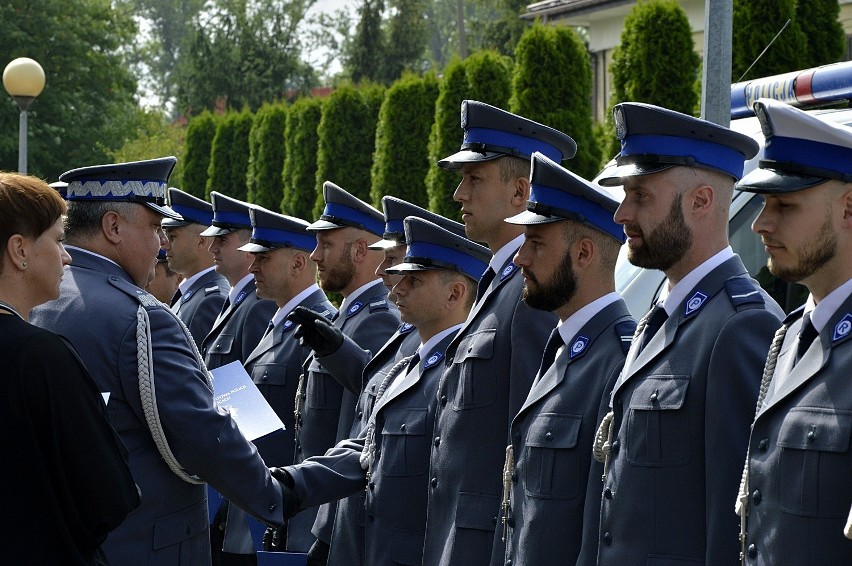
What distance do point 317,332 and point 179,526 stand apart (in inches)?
62.7

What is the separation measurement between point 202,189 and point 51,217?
81.4ft

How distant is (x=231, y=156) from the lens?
87.2ft

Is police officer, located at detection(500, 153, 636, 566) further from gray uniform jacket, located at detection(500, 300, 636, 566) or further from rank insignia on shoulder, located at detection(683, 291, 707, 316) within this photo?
rank insignia on shoulder, located at detection(683, 291, 707, 316)

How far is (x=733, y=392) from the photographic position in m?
3.63

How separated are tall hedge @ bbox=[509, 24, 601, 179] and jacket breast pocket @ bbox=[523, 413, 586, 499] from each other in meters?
10.7

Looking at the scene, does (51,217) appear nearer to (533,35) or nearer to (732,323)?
(732,323)

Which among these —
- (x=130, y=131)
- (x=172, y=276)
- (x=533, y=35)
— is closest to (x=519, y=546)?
(x=172, y=276)

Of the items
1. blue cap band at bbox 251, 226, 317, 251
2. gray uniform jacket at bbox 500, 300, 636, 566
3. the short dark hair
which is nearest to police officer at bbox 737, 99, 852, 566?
gray uniform jacket at bbox 500, 300, 636, 566

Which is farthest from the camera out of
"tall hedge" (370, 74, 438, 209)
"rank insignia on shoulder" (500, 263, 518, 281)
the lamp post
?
"tall hedge" (370, 74, 438, 209)

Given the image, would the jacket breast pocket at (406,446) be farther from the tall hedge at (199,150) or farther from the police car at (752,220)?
the tall hedge at (199,150)

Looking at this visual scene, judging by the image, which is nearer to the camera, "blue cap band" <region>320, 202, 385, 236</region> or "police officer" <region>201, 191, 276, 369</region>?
"blue cap band" <region>320, 202, 385, 236</region>

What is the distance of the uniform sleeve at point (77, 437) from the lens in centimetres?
322

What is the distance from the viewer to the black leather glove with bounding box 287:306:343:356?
230 inches

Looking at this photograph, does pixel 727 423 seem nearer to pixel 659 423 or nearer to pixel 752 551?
pixel 659 423
